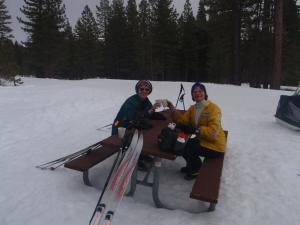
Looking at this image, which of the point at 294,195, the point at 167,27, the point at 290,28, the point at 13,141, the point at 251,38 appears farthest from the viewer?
the point at 167,27

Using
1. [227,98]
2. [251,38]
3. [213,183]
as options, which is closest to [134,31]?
[251,38]

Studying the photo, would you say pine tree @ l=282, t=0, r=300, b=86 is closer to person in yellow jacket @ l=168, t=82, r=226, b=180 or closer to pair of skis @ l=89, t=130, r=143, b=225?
person in yellow jacket @ l=168, t=82, r=226, b=180

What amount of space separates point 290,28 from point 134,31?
23.5m

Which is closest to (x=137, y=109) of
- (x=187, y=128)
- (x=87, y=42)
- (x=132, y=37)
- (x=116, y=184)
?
(x=187, y=128)

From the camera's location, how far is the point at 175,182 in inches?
172

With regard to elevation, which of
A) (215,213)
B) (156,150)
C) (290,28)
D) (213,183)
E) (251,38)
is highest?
(290,28)

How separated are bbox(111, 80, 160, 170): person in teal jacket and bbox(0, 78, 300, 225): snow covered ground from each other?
2.35 ft

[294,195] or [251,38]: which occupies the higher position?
[251,38]

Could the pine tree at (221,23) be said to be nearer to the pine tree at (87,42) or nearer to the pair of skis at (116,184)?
the pine tree at (87,42)

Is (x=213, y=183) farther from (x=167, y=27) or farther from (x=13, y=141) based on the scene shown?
(x=167, y=27)

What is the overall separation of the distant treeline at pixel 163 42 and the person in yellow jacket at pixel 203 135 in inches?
805

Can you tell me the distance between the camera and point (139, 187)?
4133 millimetres

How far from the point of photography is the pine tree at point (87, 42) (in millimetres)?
44344

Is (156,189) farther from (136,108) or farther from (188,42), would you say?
(188,42)
